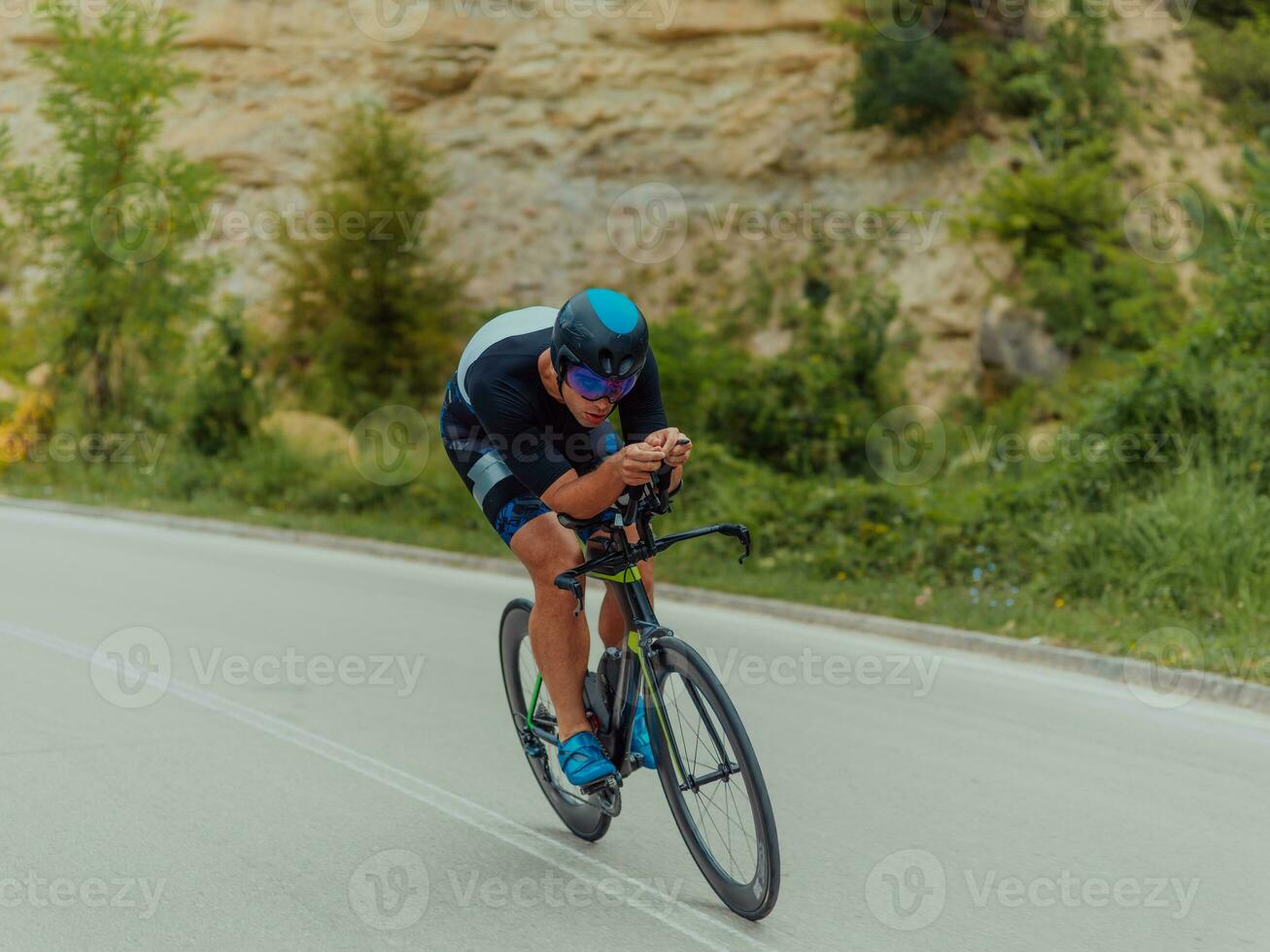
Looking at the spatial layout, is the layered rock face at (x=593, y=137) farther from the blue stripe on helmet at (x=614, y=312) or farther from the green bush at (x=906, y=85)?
the blue stripe on helmet at (x=614, y=312)

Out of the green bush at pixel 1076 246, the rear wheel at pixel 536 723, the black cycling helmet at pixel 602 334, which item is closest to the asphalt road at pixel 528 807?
the rear wheel at pixel 536 723

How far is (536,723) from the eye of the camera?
17.8 ft

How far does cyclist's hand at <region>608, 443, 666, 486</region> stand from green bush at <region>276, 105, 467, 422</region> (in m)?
27.2

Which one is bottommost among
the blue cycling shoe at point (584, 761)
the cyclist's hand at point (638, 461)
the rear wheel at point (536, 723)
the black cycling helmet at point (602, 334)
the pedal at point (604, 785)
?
the rear wheel at point (536, 723)

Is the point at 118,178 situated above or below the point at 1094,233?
above

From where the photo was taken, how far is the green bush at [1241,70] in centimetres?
3234

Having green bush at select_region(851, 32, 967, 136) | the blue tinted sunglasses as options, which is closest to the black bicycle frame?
the blue tinted sunglasses

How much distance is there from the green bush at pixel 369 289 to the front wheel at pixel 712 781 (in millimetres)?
26891

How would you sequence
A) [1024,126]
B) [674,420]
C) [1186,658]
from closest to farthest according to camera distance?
[1186,658] < [674,420] < [1024,126]

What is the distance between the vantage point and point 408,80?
37844 millimetres

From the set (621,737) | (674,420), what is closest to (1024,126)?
(674,420)

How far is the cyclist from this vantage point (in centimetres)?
409

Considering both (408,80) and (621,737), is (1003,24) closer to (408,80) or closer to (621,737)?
(408,80)

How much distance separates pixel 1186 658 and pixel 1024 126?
2621 centimetres
